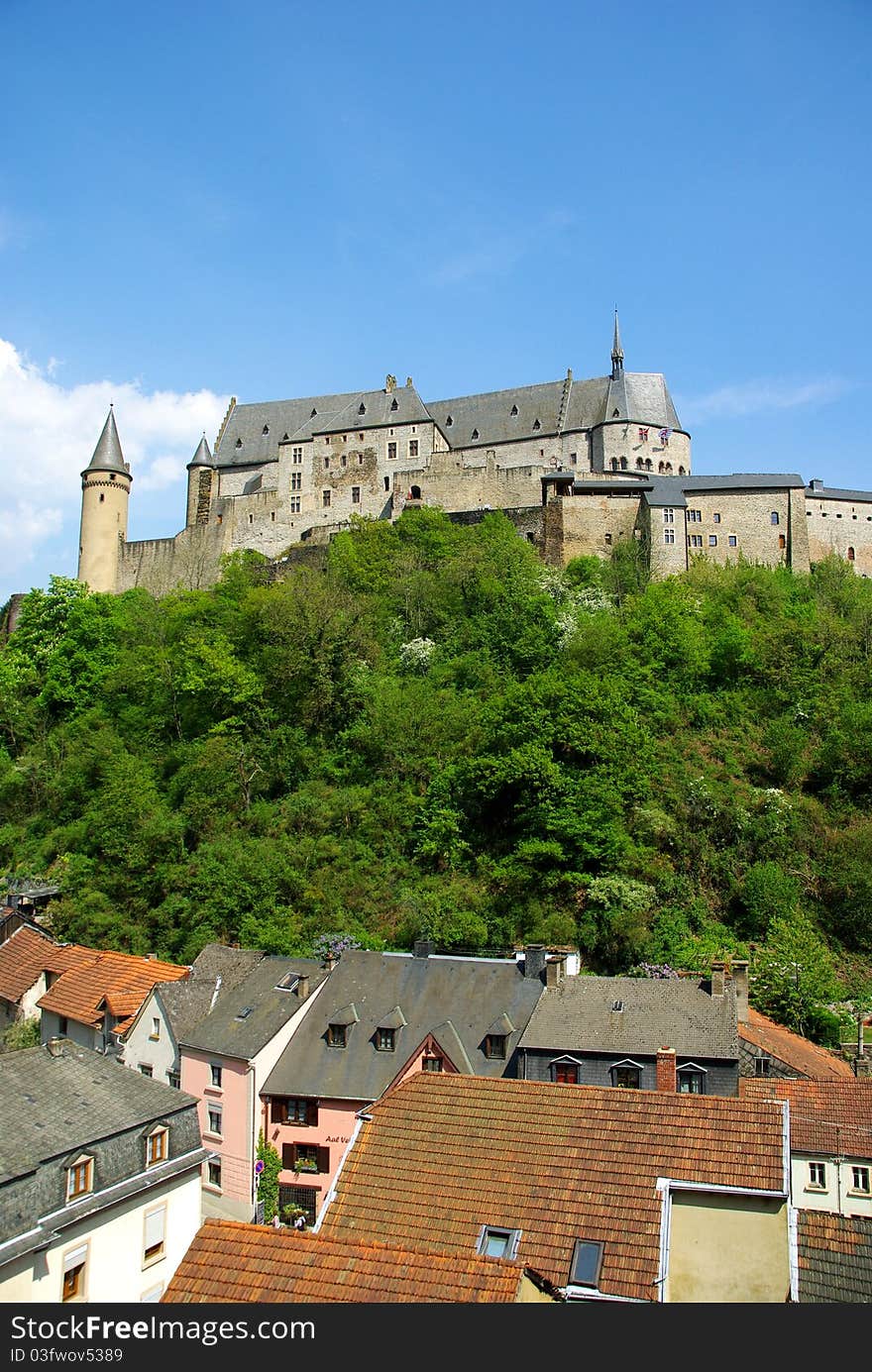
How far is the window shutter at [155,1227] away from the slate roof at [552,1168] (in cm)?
368

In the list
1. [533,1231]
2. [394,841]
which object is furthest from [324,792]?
[533,1231]

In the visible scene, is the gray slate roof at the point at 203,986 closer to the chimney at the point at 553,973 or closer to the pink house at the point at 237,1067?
the pink house at the point at 237,1067

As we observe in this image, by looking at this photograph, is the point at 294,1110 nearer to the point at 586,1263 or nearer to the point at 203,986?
the point at 203,986

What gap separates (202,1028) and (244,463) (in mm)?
50461

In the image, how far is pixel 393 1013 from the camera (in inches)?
904

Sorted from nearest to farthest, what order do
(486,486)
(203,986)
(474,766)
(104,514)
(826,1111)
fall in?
(826,1111) < (203,986) < (474,766) < (486,486) < (104,514)

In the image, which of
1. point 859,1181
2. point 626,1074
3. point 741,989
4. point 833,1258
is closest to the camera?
point 833,1258

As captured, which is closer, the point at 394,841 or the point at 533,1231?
the point at 533,1231

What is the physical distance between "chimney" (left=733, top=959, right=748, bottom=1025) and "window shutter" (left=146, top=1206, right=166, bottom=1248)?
546 inches

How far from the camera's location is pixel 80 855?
37.2 metres

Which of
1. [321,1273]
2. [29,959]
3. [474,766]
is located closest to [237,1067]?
[29,959]

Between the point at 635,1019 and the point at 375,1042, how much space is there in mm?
5703

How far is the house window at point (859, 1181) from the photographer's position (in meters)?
17.3
